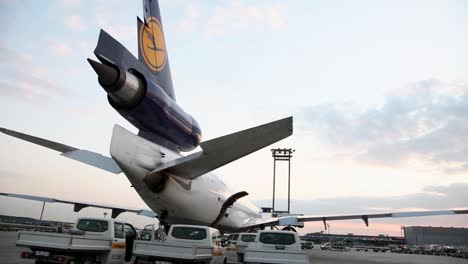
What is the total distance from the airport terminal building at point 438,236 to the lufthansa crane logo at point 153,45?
11726 centimetres

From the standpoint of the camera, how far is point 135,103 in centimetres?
1401

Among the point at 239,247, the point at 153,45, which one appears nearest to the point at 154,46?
the point at 153,45

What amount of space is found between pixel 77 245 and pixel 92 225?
294 cm

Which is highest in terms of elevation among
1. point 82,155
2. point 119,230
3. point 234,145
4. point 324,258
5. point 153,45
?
point 153,45

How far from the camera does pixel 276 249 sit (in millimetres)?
11297

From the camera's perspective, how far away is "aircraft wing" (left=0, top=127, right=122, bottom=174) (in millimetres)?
14312

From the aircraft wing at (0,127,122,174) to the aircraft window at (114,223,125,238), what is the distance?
2844 millimetres

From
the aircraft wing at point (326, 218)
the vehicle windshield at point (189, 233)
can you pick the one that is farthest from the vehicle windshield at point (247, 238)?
the vehicle windshield at point (189, 233)

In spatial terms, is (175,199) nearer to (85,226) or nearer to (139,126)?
(139,126)

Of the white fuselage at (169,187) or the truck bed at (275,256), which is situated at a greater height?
the white fuselage at (169,187)

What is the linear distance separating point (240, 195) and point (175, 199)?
564 centimetres

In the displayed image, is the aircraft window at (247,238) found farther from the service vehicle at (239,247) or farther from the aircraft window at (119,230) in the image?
the aircraft window at (119,230)

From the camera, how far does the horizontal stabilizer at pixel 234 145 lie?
34.3 ft

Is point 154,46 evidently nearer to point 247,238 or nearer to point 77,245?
point 77,245
